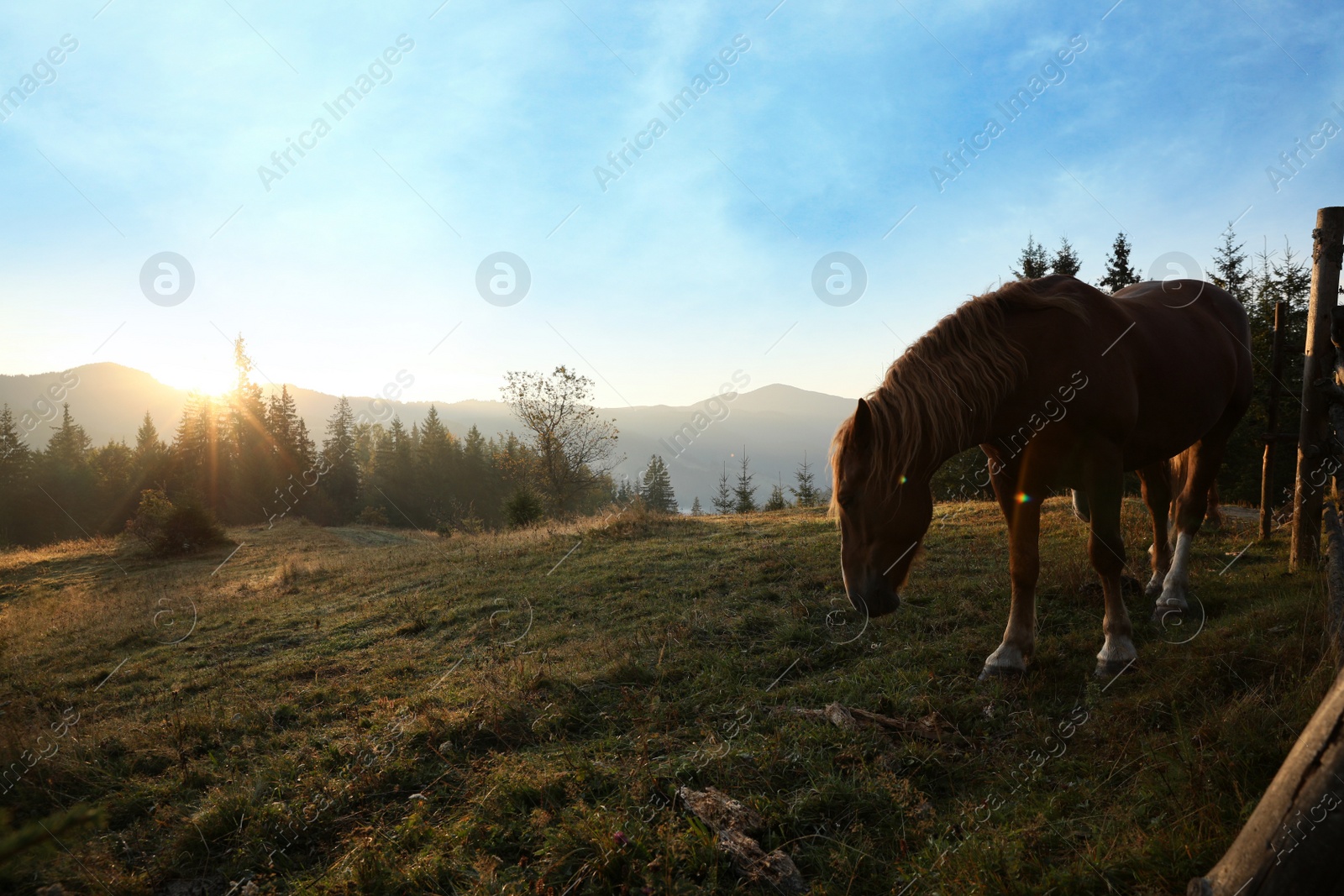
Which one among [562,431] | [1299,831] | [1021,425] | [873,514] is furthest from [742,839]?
[562,431]

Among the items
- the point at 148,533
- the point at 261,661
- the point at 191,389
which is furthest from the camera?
the point at 191,389

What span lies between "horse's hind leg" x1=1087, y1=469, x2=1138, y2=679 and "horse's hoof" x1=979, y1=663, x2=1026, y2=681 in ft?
1.42

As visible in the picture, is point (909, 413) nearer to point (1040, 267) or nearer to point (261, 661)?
point (261, 661)

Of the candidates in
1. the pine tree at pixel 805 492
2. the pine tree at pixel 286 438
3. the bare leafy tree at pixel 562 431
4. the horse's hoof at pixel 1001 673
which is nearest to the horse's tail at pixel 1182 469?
the horse's hoof at pixel 1001 673

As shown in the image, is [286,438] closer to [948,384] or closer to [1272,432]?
[948,384]

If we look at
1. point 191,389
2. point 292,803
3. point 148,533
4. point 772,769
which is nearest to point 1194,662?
point 772,769

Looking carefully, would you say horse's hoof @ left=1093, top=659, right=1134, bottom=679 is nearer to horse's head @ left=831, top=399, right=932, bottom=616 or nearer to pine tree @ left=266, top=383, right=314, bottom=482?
horse's head @ left=831, top=399, right=932, bottom=616

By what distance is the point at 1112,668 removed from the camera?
12.1 feet

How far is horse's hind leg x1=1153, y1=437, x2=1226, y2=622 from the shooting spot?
15.5 ft

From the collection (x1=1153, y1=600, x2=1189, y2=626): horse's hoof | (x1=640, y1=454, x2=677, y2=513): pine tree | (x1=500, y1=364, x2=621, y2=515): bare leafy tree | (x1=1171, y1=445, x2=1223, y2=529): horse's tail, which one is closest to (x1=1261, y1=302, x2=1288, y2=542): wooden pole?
(x1=1171, y1=445, x2=1223, y2=529): horse's tail

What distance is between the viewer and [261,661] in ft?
22.3

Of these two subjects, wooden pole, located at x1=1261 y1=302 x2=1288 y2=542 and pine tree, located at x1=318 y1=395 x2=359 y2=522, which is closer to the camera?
wooden pole, located at x1=1261 y1=302 x2=1288 y2=542

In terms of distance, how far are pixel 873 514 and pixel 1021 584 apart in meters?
1.33

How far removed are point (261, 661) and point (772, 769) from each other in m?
6.32
